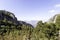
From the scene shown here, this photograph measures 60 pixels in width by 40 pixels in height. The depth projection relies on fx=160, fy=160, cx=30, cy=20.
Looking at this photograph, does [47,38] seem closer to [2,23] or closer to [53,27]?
[53,27]

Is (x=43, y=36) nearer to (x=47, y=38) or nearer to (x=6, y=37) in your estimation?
(x=47, y=38)

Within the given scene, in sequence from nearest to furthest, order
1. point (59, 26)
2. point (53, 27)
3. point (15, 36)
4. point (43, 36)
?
point (59, 26)
point (53, 27)
point (43, 36)
point (15, 36)

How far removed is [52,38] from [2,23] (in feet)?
226

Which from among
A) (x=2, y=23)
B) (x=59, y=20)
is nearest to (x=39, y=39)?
(x=59, y=20)

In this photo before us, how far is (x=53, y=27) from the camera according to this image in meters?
22.2

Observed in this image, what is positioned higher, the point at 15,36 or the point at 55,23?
the point at 55,23

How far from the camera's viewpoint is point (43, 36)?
23703 millimetres

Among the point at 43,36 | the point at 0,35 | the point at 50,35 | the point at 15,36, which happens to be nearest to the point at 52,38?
the point at 50,35

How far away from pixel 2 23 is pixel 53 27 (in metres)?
67.7

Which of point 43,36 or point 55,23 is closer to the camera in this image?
point 55,23

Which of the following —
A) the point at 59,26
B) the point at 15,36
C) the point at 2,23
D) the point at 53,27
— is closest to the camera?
the point at 59,26

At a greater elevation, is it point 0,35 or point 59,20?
point 59,20

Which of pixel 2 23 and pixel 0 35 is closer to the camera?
pixel 0 35

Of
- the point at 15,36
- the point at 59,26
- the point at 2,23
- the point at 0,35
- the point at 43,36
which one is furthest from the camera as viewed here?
the point at 2,23
